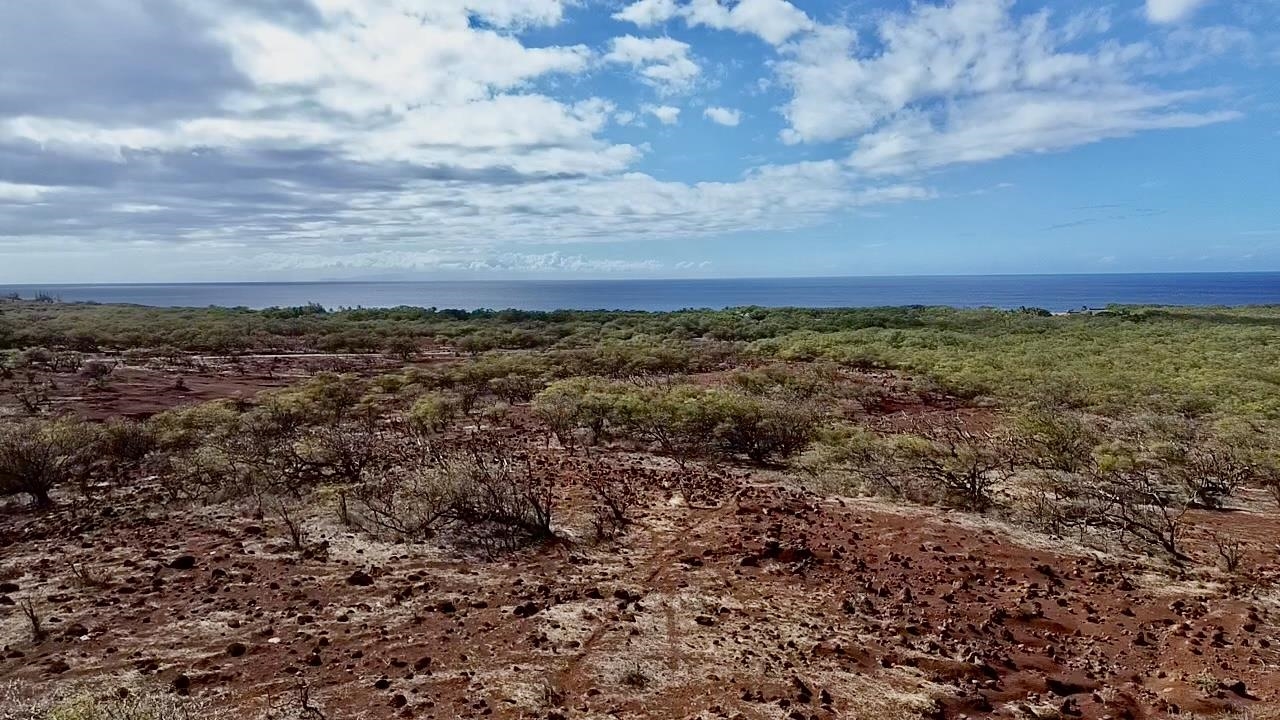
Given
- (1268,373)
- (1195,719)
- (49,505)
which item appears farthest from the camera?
(1268,373)

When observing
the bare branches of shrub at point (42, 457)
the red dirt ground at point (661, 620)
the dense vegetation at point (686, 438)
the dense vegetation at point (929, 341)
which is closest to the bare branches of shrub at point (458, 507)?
the dense vegetation at point (686, 438)

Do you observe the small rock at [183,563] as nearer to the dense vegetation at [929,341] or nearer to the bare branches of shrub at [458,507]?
the bare branches of shrub at [458,507]

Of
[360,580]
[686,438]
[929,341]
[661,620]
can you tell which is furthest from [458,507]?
[929,341]

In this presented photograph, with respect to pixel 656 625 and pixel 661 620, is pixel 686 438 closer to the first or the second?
pixel 661 620

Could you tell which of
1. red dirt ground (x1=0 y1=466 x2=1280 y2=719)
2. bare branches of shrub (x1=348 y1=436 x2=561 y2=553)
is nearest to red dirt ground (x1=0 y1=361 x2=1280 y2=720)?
red dirt ground (x1=0 y1=466 x2=1280 y2=719)

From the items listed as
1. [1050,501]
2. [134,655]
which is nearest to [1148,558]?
[1050,501]

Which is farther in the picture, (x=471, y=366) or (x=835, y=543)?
(x=471, y=366)

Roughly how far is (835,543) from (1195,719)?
12.9ft

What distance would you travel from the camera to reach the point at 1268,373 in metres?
20.4

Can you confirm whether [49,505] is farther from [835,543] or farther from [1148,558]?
[1148,558]

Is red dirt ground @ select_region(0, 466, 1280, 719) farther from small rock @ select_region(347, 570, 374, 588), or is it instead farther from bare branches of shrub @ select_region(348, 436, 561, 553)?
bare branches of shrub @ select_region(348, 436, 561, 553)

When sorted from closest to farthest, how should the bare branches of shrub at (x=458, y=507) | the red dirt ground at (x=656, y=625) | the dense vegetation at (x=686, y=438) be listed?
the red dirt ground at (x=656, y=625) → the bare branches of shrub at (x=458, y=507) → the dense vegetation at (x=686, y=438)

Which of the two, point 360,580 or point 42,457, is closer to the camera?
point 360,580

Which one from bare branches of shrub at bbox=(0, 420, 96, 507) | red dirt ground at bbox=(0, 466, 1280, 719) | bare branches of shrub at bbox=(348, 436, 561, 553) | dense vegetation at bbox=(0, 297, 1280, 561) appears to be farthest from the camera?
bare branches of shrub at bbox=(0, 420, 96, 507)
